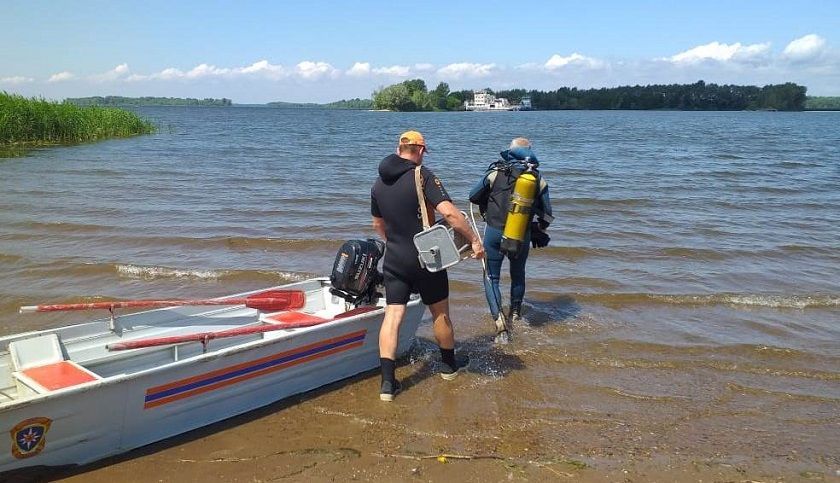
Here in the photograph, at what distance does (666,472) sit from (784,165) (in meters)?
23.1

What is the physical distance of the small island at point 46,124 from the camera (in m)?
26.1

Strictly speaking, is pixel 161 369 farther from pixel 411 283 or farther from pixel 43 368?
pixel 411 283

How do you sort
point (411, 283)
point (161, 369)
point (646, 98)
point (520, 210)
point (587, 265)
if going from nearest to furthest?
1. point (161, 369)
2. point (411, 283)
3. point (520, 210)
4. point (587, 265)
5. point (646, 98)

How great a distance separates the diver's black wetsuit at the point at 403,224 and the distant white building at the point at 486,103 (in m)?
137

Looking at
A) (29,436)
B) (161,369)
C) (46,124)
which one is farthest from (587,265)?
(46,124)

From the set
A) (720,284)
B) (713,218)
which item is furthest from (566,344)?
(713,218)

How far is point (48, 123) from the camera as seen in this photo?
1112 inches

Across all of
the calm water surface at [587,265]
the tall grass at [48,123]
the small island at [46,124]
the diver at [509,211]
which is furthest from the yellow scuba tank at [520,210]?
the tall grass at [48,123]

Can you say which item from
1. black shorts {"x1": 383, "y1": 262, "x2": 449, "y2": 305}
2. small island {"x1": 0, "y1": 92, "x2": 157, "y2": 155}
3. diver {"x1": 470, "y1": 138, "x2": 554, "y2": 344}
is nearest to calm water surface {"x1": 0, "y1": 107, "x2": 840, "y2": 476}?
diver {"x1": 470, "y1": 138, "x2": 554, "y2": 344}

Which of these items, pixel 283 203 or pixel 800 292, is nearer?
pixel 800 292

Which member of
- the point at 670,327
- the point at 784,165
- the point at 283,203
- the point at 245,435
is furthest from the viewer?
the point at 784,165

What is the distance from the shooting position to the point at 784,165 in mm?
23938

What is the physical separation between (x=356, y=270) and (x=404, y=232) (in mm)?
894

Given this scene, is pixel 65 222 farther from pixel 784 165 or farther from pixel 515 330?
pixel 784 165
